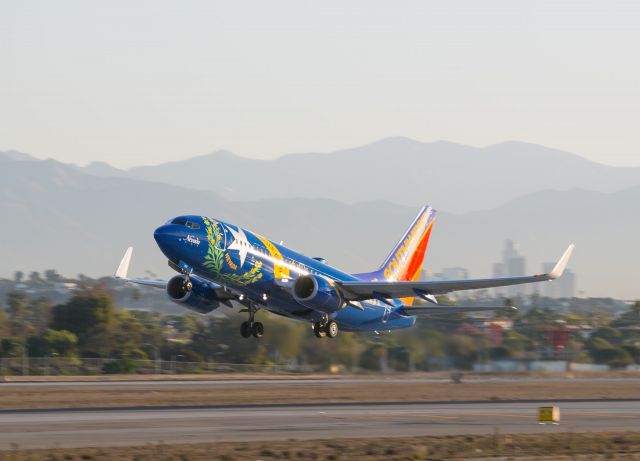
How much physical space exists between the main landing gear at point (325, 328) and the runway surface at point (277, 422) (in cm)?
380

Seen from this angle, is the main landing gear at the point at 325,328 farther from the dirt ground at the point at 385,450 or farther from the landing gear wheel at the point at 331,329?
the dirt ground at the point at 385,450

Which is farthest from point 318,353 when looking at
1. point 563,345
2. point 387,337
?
point 563,345

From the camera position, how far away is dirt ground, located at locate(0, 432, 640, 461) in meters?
35.6

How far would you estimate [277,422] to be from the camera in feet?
157

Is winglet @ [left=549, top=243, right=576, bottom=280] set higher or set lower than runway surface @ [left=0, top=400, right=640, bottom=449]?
higher

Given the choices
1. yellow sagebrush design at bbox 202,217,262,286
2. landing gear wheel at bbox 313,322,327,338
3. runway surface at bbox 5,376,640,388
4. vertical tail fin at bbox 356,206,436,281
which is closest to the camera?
yellow sagebrush design at bbox 202,217,262,286

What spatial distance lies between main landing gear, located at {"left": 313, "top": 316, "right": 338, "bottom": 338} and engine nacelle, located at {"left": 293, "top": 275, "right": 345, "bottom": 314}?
6.06ft

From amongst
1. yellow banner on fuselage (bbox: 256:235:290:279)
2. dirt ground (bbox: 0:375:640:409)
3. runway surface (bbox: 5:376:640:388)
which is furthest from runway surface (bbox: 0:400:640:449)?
runway surface (bbox: 5:376:640:388)

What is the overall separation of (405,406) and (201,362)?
38900 mm

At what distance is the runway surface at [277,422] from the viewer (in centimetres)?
4159

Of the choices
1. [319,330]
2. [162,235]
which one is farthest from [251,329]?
[162,235]

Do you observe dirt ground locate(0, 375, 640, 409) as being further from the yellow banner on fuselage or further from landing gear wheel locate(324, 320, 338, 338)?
the yellow banner on fuselage

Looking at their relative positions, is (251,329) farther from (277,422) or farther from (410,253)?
(410,253)

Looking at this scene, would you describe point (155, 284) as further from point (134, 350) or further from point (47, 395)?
point (134, 350)
